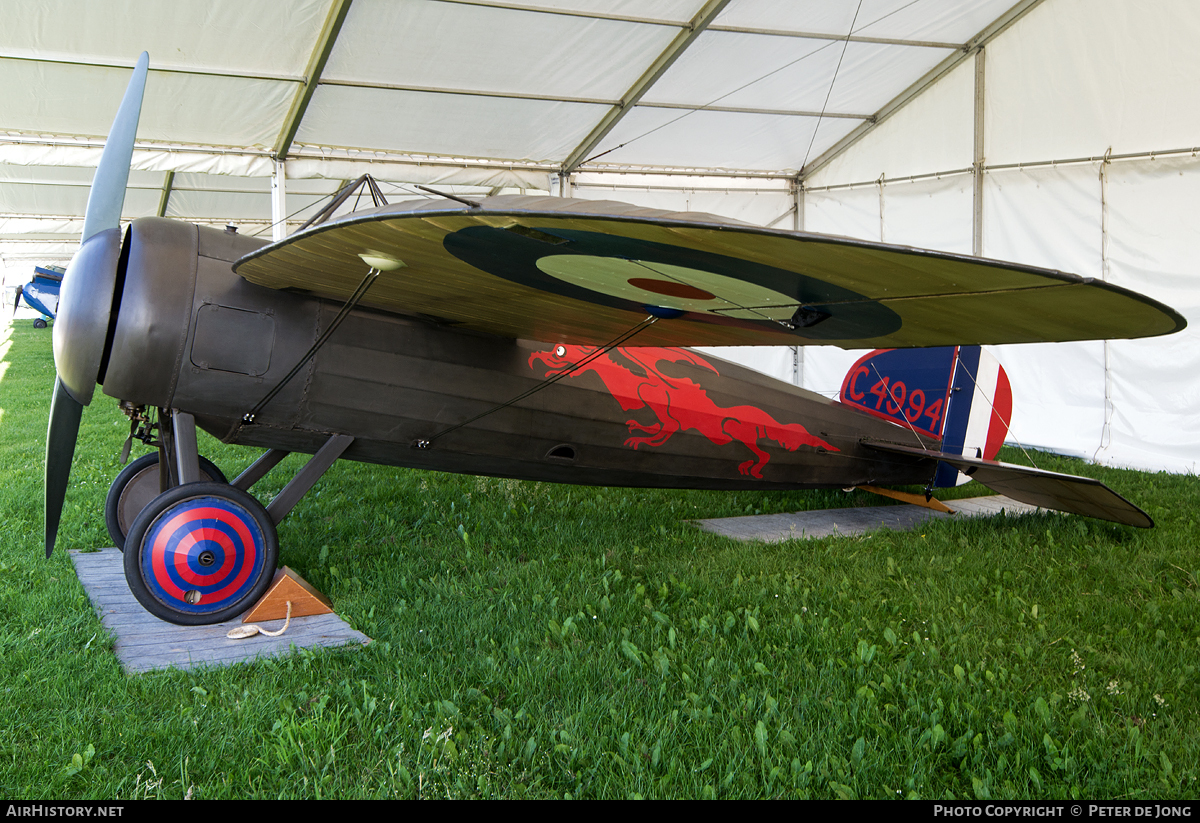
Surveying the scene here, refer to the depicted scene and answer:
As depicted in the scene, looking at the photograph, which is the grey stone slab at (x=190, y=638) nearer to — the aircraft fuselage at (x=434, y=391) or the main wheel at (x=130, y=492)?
the main wheel at (x=130, y=492)

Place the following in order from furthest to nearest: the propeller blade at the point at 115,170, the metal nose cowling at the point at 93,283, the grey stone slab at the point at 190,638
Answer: the propeller blade at the point at 115,170, the metal nose cowling at the point at 93,283, the grey stone slab at the point at 190,638

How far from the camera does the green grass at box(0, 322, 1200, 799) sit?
242 centimetres

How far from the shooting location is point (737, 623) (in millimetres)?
3725

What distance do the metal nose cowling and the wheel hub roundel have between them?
781 millimetres

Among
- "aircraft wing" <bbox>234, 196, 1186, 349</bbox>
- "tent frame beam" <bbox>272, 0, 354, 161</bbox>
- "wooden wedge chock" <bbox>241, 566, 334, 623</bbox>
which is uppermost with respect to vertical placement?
"tent frame beam" <bbox>272, 0, 354, 161</bbox>

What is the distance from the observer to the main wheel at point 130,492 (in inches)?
196

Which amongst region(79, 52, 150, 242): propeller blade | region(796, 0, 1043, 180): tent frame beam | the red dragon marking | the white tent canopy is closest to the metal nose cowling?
region(79, 52, 150, 242): propeller blade

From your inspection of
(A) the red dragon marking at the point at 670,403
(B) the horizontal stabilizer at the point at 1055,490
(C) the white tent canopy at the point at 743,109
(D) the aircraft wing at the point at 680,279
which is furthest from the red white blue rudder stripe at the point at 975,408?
(C) the white tent canopy at the point at 743,109

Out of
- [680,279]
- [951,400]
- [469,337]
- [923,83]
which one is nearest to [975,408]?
[951,400]

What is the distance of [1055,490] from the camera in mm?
5352

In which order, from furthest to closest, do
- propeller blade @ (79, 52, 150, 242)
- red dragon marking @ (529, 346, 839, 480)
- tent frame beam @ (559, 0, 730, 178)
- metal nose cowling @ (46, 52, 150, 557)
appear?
tent frame beam @ (559, 0, 730, 178), red dragon marking @ (529, 346, 839, 480), propeller blade @ (79, 52, 150, 242), metal nose cowling @ (46, 52, 150, 557)

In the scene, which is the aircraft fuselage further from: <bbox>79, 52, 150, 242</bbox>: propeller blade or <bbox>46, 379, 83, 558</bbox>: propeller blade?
<bbox>46, 379, 83, 558</bbox>: propeller blade

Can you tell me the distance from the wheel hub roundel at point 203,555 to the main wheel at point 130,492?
1.25 metres

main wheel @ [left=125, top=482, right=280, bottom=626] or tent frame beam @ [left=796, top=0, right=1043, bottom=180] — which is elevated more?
tent frame beam @ [left=796, top=0, right=1043, bottom=180]
